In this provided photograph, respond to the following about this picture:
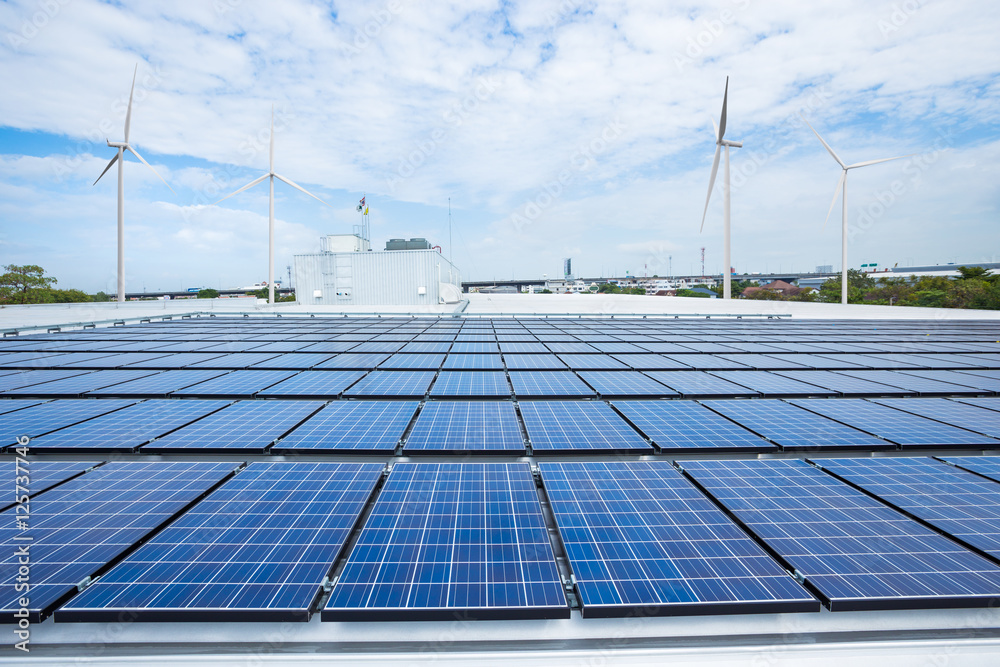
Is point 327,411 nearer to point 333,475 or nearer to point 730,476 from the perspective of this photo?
point 333,475

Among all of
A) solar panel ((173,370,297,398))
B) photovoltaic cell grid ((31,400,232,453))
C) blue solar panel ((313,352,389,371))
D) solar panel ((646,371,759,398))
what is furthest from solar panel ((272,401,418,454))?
solar panel ((646,371,759,398))

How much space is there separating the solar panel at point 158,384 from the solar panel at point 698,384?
14.4 m

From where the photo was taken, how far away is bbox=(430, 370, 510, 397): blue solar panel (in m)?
12.0

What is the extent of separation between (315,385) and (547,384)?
695 centimetres

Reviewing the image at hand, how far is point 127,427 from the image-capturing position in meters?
9.16

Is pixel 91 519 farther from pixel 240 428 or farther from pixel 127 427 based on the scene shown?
pixel 127 427

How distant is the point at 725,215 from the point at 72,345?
2605 inches

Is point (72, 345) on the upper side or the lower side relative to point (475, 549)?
upper

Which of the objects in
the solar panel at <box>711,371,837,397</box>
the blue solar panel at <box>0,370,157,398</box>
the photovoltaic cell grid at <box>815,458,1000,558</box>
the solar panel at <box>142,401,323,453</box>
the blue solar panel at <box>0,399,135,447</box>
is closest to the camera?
the photovoltaic cell grid at <box>815,458,1000,558</box>

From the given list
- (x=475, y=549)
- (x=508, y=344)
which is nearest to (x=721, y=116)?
(x=508, y=344)

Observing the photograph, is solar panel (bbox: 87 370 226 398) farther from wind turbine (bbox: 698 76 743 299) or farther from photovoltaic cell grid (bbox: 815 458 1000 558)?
wind turbine (bbox: 698 76 743 299)

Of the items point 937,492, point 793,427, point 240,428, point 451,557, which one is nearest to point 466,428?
point 451,557

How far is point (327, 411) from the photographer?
10.4m

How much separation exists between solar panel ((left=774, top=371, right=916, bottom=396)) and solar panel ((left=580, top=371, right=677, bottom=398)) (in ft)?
16.0
